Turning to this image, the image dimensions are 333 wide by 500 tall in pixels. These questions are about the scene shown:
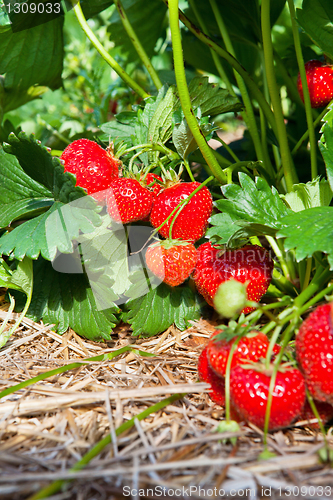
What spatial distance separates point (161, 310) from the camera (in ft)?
2.97

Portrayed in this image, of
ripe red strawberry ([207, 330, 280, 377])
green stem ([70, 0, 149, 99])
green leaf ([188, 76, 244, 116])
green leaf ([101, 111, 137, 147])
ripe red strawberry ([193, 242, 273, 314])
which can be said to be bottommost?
ripe red strawberry ([207, 330, 280, 377])

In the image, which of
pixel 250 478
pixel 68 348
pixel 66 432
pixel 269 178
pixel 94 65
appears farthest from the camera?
pixel 94 65

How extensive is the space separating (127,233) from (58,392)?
1.24ft

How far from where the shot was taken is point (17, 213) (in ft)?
2.69

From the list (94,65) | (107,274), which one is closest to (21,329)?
(107,274)

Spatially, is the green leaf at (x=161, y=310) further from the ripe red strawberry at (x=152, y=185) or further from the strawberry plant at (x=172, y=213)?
the ripe red strawberry at (x=152, y=185)

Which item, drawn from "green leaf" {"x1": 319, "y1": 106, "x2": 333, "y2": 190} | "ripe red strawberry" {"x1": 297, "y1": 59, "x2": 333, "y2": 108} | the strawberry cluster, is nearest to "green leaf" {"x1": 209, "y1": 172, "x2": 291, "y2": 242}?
"green leaf" {"x1": 319, "y1": 106, "x2": 333, "y2": 190}

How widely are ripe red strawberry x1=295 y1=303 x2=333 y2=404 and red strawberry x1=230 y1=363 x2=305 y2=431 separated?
2cm

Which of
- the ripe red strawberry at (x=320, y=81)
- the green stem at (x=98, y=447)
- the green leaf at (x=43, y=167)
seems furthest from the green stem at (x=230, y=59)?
the green stem at (x=98, y=447)

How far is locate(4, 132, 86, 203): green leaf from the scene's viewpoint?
73 cm

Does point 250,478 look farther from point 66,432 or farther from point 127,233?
point 127,233

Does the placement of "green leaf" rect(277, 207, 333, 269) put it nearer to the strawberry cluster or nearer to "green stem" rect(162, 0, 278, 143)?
the strawberry cluster

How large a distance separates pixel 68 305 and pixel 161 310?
212 mm

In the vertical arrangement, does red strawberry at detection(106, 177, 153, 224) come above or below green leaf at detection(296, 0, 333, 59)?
below
